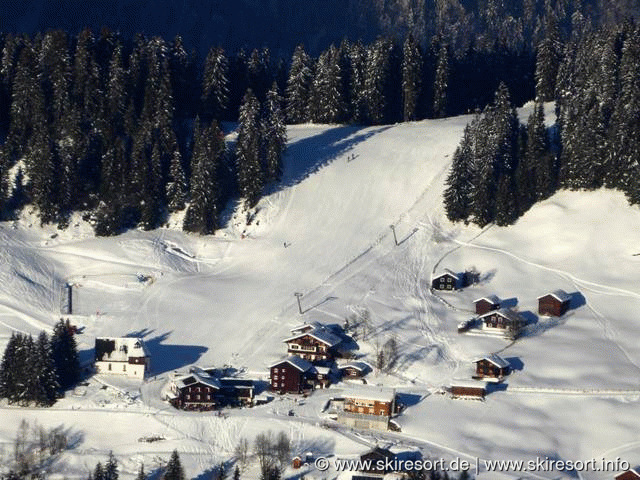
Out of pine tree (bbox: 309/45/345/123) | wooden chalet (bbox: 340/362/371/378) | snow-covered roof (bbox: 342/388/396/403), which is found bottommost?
snow-covered roof (bbox: 342/388/396/403)

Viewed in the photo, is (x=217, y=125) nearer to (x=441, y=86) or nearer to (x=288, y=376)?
(x=441, y=86)

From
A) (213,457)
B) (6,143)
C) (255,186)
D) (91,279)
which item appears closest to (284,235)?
(255,186)

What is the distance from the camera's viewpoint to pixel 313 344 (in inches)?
3169

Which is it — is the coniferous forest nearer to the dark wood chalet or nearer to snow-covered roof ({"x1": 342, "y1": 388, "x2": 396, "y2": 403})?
the dark wood chalet

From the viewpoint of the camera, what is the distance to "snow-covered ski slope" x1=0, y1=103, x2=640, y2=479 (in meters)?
72.1

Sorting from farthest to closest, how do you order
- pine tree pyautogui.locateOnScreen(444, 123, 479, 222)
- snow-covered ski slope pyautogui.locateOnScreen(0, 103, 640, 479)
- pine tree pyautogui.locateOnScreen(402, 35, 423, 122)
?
1. pine tree pyautogui.locateOnScreen(402, 35, 423, 122)
2. pine tree pyautogui.locateOnScreen(444, 123, 479, 222)
3. snow-covered ski slope pyautogui.locateOnScreen(0, 103, 640, 479)

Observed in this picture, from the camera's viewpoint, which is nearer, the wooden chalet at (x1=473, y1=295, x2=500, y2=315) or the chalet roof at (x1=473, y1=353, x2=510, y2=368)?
the chalet roof at (x1=473, y1=353, x2=510, y2=368)

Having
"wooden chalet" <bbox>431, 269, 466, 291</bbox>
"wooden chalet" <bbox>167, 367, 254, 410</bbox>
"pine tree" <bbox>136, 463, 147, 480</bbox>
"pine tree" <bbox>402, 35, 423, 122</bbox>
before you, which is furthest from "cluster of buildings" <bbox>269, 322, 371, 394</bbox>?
"pine tree" <bbox>402, 35, 423, 122</bbox>

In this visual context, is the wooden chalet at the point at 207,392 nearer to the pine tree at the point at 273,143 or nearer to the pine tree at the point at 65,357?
the pine tree at the point at 65,357

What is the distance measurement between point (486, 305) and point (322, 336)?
38.1ft

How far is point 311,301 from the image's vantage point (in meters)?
87.8

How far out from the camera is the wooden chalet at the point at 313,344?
80375 millimetres

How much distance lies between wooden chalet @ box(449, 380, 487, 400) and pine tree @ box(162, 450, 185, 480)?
1697 centimetres

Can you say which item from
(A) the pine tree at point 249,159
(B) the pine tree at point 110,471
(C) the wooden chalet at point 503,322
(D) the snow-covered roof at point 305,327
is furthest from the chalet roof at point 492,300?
(B) the pine tree at point 110,471
